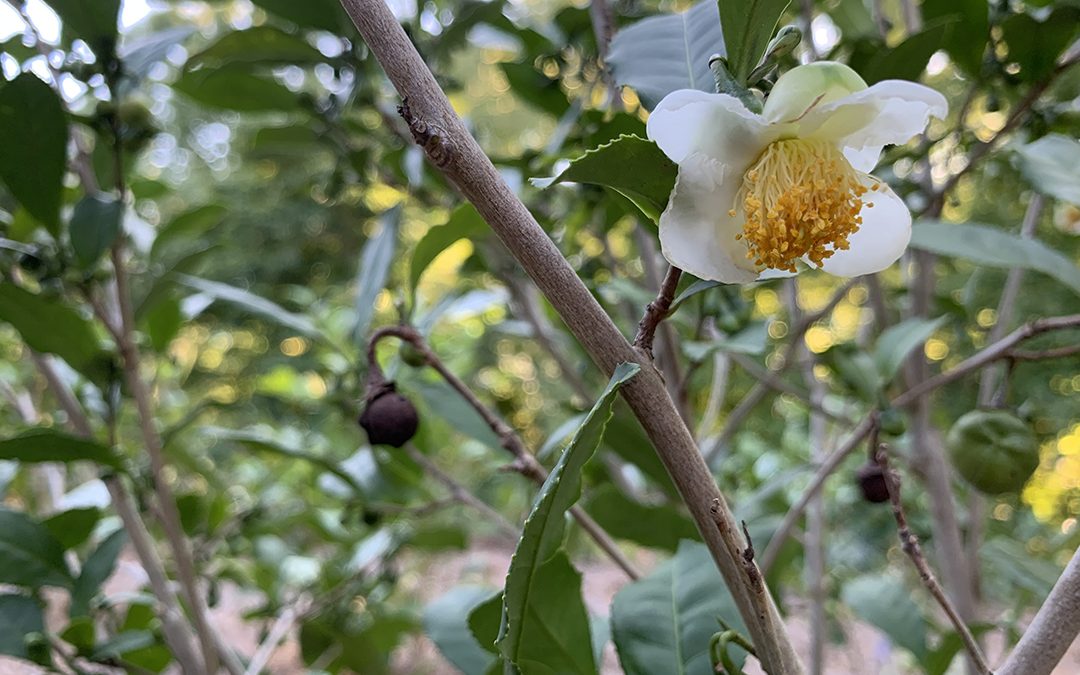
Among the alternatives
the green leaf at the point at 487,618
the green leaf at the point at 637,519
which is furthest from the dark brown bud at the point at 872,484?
the green leaf at the point at 487,618

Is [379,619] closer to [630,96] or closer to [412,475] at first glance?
[412,475]

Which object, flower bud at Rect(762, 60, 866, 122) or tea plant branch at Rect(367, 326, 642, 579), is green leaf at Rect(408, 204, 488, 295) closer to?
tea plant branch at Rect(367, 326, 642, 579)

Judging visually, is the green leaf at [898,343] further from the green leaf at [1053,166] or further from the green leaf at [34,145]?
the green leaf at [34,145]

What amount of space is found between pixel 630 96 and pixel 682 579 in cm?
80

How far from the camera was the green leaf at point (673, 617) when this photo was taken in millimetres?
542

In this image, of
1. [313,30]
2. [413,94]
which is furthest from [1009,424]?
[313,30]

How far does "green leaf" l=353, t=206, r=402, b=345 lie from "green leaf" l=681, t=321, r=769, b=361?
34 centimetres

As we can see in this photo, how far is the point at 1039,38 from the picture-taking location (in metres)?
0.80

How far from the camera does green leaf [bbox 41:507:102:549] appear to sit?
34.6 inches

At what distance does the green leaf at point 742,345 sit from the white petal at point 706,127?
0.22 metres

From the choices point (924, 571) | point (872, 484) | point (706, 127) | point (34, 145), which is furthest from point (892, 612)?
point (34, 145)

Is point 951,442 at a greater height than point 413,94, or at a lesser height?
lesser

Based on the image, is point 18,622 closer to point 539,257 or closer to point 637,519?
point 637,519

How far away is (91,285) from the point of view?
809 millimetres
